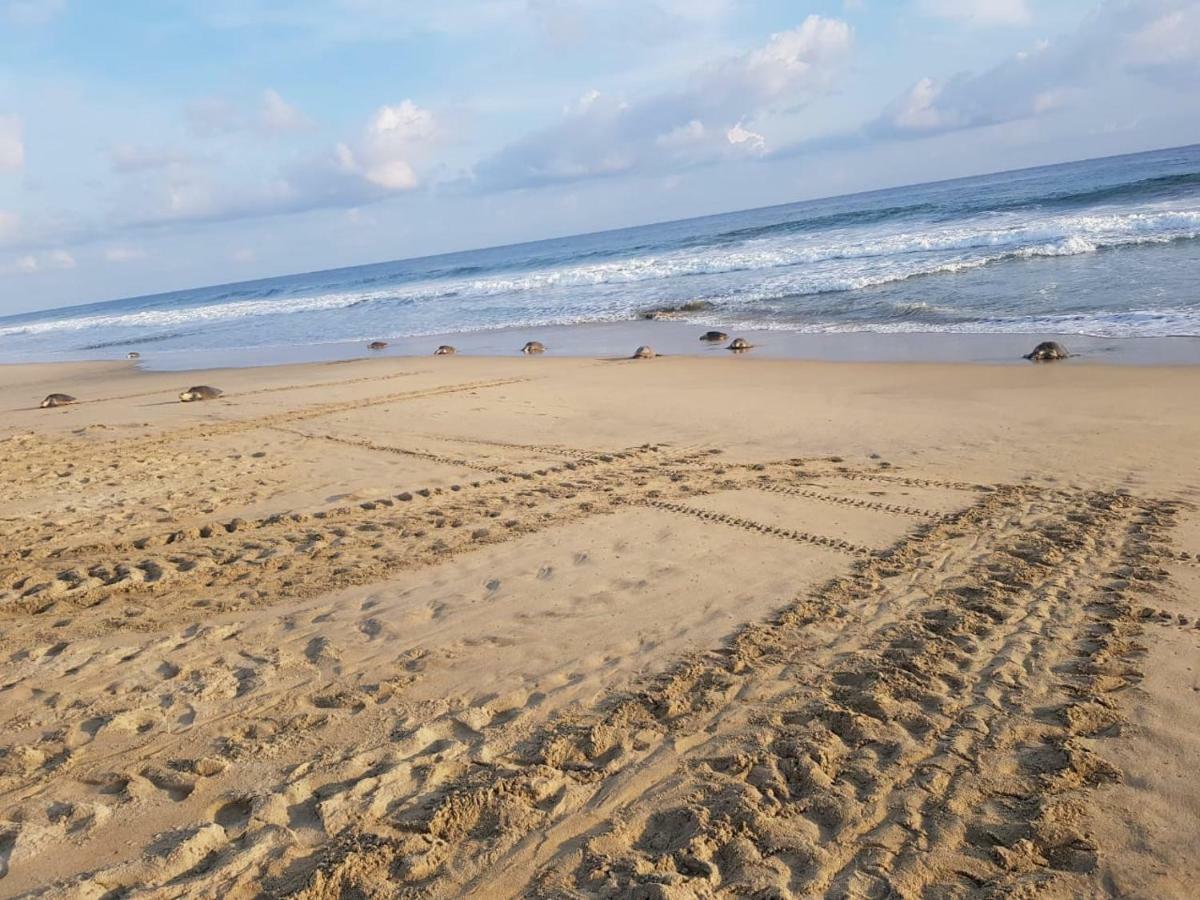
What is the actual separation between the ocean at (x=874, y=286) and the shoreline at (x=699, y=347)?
64cm

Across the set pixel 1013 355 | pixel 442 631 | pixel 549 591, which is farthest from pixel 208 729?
pixel 1013 355

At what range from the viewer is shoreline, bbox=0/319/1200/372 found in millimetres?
10867

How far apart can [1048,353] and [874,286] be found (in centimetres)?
1013

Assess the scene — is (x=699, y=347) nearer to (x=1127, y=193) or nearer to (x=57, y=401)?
(x=57, y=401)

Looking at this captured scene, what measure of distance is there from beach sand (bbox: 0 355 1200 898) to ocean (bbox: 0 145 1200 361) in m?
8.19

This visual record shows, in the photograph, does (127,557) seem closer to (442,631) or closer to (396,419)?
(442,631)

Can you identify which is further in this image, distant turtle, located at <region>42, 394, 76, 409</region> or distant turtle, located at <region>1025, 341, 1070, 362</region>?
distant turtle, located at <region>42, 394, 76, 409</region>

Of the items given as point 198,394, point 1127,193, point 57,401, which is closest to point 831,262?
point 1127,193

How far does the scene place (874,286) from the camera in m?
20.2

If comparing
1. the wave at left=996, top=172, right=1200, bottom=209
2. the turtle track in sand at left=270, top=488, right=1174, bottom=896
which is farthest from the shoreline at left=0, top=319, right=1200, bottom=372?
the wave at left=996, top=172, right=1200, bottom=209

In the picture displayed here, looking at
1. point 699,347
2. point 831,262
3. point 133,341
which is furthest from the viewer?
point 133,341

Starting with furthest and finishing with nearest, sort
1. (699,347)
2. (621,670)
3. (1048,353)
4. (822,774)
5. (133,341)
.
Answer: (133,341) → (699,347) → (1048,353) → (621,670) → (822,774)

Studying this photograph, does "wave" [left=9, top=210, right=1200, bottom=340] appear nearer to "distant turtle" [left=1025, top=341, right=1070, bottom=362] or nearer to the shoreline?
the shoreline

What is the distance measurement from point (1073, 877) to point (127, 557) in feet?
17.7
